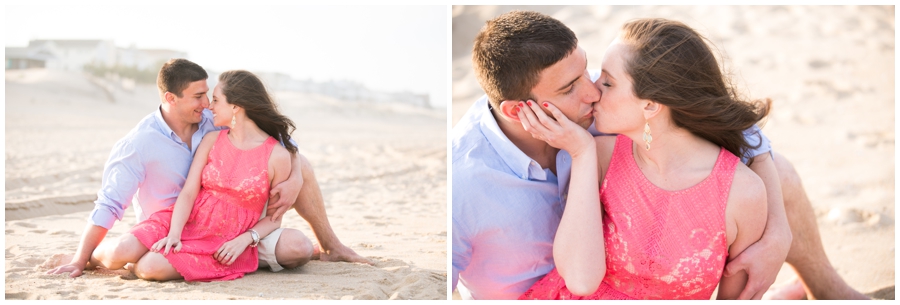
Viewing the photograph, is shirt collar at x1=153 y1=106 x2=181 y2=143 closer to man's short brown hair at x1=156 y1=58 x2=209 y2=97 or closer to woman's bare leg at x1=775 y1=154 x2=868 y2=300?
man's short brown hair at x1=156 y1=58 x2=209 y2=97

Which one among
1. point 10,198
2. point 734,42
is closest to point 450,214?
point 10,198

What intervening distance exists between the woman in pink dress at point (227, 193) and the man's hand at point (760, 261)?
8.32ft

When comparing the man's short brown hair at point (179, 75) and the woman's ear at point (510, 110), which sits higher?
the woman's ear at point (510, 110)

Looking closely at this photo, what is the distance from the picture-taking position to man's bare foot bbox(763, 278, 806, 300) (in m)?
3.80

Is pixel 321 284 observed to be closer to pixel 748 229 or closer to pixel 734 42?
pixel 748 229

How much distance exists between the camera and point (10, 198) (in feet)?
23.2

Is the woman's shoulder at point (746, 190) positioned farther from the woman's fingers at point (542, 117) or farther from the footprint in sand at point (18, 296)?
the footprint in sand at point (18, 296)

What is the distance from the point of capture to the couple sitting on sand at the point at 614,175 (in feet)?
9.02

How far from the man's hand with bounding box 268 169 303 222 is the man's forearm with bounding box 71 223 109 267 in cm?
96

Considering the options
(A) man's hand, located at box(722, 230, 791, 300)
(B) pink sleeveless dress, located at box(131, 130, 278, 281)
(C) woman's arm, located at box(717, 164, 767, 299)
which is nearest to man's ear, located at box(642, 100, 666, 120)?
(C) woman's arm, located at box(717, 164, 767, 299)

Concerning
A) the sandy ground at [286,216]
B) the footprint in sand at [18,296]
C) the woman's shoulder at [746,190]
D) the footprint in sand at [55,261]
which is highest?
the woman's shoulder at [746,190]

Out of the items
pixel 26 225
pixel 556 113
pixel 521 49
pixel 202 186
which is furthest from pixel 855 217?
pixel 26 225

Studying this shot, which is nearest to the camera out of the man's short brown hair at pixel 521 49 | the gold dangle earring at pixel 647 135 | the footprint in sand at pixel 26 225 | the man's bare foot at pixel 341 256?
the gold dangle earring at pixel 647 135

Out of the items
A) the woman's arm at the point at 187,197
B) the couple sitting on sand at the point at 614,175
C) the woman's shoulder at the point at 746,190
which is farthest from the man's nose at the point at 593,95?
the woman's arm at the point at 187,197
